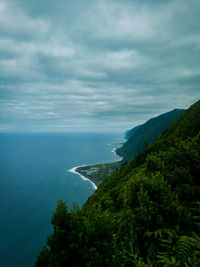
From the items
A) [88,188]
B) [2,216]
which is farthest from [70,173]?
[2,216]

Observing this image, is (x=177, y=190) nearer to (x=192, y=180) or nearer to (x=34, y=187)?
(x=192, y=180)

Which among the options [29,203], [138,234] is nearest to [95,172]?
[29,203]

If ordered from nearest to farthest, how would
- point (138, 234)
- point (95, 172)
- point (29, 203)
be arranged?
point (138, 234), point (29, 203), point (95, 172)

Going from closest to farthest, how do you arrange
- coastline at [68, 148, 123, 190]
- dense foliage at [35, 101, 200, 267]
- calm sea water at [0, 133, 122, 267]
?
1. dense foliage at [35, 101, 200, 267]
2. calm sea water at [0, 133, 122, 267]
3. coastline at [68, 148, 123, 190]

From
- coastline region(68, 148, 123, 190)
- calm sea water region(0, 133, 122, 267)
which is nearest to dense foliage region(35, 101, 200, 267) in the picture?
calm sea water region(0, 133, 122, 267)

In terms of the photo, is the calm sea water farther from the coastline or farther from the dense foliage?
the dense foliage

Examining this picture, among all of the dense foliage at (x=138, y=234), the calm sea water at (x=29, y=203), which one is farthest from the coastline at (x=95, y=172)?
the dense foliage at (x=138, y=234)

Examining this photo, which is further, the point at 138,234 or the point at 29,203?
the point at 29,203

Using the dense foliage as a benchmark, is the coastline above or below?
below

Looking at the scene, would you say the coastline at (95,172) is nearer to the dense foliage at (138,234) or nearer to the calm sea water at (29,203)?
the calm sea water at (29,203)

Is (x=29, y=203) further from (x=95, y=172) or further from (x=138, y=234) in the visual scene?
(x=138, y=234)

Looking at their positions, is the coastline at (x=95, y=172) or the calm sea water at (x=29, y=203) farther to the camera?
the coastline at (x=95, y=172)
